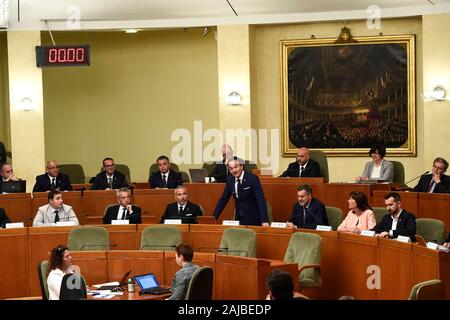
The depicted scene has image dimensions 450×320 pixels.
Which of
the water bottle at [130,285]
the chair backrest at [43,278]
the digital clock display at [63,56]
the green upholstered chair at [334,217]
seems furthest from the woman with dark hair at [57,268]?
the digital clock display at [63,56]

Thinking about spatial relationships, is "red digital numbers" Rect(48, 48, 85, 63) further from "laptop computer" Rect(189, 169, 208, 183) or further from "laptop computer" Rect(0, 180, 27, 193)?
"laptop computer" Rect(189, 169, 208, 183)

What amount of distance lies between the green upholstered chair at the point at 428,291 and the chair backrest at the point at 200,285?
2093 millimetres

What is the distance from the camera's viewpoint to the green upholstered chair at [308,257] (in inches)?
407

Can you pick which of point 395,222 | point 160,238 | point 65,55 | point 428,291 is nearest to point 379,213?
point 395,222

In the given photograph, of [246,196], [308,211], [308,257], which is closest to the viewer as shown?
[308,257]

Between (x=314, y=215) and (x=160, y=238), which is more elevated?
(x=314, y=215)

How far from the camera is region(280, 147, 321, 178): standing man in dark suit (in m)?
13.9

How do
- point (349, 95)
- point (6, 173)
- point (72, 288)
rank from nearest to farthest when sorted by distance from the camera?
point (72, 288) → point (6, 173) → point (349, 95)

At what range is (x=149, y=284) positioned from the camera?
31.1ft

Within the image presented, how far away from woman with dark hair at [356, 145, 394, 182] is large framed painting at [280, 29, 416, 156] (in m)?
2.39

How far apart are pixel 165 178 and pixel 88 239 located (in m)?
3.14

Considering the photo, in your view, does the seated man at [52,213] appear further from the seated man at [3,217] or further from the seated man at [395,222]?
the seated man at [395,222]

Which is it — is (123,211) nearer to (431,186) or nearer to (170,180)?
(170,180)

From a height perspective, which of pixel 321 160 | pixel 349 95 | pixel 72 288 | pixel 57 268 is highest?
pixel 349 95
